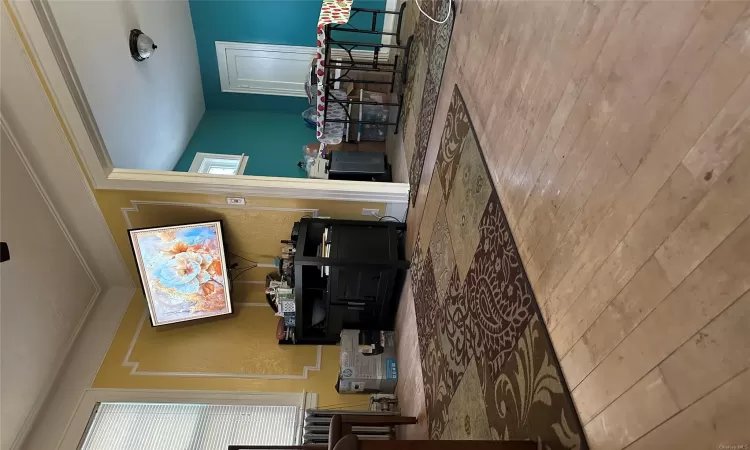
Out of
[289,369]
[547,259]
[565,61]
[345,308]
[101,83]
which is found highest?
[101,83]

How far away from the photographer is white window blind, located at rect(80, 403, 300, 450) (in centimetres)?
246

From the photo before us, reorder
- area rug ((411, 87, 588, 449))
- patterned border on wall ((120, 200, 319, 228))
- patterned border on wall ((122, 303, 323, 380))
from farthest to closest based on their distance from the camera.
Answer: patterned border on wall ((122, 303, 323, 380))
patterned border on wall ((120, 200, 319, 228))
area rug ((411, 87, 588, 449))

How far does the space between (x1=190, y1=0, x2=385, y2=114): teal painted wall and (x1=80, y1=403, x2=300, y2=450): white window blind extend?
9.12 feet

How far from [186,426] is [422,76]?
7.80 ft

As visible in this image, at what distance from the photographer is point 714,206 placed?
1.85 feet

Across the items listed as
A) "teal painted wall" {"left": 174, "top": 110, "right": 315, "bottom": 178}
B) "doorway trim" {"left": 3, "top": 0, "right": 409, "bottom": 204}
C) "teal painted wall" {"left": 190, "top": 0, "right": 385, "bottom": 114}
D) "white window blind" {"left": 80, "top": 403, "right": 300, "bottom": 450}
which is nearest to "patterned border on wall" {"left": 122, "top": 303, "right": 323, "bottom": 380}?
"white window blind" {"left": 80, "top": 403, "right": 300, "bottom": 450}

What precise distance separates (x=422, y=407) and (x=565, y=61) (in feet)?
5.11

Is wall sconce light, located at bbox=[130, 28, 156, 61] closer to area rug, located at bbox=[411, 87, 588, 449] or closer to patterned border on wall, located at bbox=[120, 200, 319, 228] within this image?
patterned border on wall, located at bbox=[120, 200, 319, 228]

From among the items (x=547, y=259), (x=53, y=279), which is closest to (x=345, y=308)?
(x=53, y=279)

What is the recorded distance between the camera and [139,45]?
2.64m

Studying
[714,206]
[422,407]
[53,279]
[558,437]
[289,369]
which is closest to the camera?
[714,206]

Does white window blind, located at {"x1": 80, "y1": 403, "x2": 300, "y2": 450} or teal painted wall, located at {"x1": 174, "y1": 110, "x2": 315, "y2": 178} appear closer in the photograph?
white window blind, located at {"x1": 80, "y1": 403, "x2": 300, "y2": 450}

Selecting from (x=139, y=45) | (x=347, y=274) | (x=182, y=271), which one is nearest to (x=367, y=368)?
(x=347, y=274)

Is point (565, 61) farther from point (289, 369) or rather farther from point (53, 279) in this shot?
point (53, 279)
